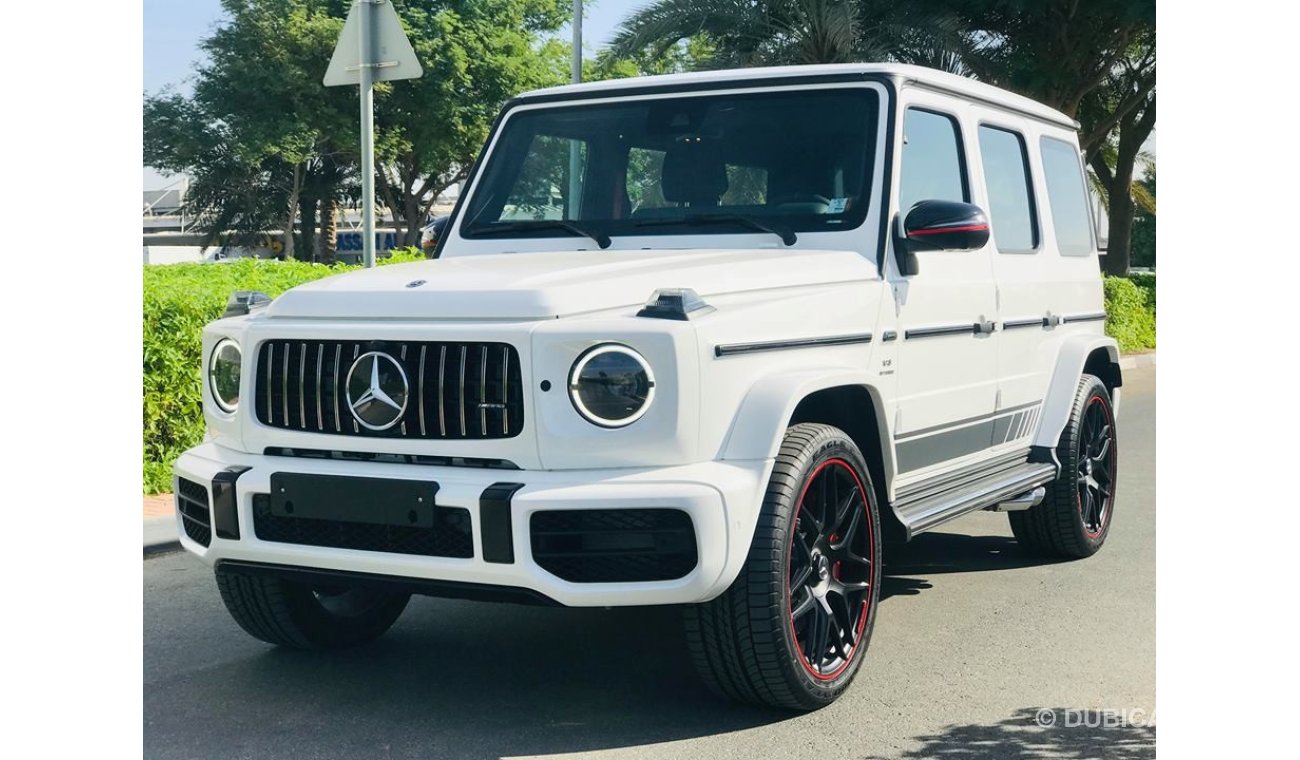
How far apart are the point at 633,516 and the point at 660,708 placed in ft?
3.09

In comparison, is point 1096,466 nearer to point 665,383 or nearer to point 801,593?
point 801,593

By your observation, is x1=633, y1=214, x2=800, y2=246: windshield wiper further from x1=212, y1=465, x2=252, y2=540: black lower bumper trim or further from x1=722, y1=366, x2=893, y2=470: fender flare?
x1=212, y1=465, x2=252, y2=540: black lower bumper trim

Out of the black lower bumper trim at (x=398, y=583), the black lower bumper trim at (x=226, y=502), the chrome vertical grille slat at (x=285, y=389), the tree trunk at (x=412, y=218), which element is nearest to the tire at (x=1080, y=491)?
the black lower bumper trim at (x=398, y=583)

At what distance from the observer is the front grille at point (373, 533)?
13.0 feet

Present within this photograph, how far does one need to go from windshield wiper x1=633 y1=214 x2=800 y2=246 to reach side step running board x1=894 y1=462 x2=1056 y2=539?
1028 millimetres

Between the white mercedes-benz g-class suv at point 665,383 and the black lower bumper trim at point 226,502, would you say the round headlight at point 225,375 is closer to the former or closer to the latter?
the white mercedes-benz g-class suv at point 665,383

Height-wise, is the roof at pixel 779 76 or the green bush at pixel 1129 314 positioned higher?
the roof at pixel 779 76

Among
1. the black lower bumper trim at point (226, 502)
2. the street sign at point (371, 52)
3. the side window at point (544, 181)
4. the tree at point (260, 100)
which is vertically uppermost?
the tree at point (260, 100)

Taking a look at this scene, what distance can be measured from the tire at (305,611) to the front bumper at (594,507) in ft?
2.87

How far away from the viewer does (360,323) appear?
13.9ft

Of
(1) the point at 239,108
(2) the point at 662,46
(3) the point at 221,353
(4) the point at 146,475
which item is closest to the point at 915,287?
(3) the point at 221,353

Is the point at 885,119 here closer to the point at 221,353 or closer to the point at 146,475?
the point at 221,353

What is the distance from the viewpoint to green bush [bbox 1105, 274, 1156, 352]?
21.0 m

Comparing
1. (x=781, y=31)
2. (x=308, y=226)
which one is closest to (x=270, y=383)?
(x=781, y=31)
